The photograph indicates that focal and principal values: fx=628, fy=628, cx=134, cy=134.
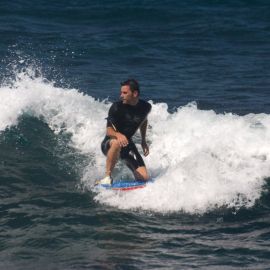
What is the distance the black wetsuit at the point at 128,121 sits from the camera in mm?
9398

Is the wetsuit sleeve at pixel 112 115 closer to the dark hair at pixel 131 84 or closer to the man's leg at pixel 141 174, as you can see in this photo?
the dark hair at pixel 131 84

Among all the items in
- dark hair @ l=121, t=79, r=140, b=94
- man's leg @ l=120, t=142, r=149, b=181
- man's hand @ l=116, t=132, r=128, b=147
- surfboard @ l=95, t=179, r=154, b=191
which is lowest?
surfboard @ l=95, t=179, r=154, b=191

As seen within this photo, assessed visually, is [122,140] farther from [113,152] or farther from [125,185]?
[125,185]

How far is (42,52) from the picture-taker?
62.2ft

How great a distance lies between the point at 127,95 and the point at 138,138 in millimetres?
3764

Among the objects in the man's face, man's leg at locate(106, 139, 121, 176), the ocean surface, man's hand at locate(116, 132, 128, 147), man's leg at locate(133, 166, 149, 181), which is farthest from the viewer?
man's leg at locate(133, 166, 149, 181)

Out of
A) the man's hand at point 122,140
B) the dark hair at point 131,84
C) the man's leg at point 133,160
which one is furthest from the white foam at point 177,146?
the dark hair at point 131,84

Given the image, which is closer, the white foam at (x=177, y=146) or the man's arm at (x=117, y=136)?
the man's arm at (x=117, y=136)

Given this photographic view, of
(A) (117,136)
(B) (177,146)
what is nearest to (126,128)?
(A) (117,136)

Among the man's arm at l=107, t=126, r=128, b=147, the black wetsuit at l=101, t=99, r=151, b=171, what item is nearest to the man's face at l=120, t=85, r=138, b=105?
the black wetsuit at l=101, t=99, r=151, b=171

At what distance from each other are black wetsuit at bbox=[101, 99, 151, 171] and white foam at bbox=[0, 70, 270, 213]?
54 centimetres

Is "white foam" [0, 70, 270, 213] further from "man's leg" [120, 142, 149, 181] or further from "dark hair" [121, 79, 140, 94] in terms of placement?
"dark hair" [121, 79, 140, 94]

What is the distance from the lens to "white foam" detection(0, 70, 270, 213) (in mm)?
9492

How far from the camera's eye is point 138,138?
1291 cm
